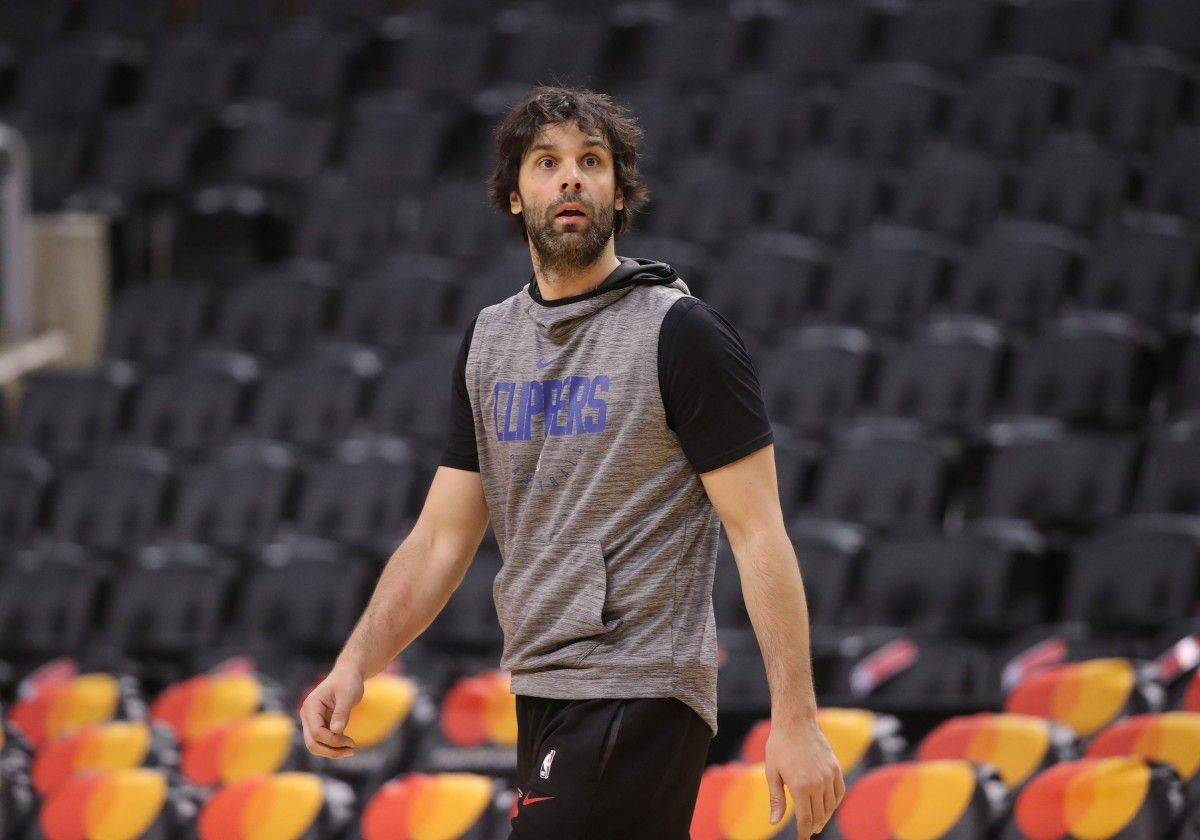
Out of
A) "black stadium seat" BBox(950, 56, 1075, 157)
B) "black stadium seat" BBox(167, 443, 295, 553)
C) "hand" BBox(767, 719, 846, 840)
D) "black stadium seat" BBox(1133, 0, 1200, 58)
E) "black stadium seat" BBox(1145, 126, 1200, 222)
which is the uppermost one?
"black stadium seat" BBox(1133, 0, 1200, 58)

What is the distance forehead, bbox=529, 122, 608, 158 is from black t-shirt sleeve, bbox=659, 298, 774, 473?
248 millimetres

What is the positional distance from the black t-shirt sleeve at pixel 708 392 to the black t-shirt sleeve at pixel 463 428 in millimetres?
328

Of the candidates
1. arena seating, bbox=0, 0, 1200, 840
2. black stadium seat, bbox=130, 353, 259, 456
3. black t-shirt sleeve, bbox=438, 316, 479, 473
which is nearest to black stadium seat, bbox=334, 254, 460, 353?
arena seating, bbox=0, 0, 1200, 840

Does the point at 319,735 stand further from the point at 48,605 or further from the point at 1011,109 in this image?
the point at 1011,109

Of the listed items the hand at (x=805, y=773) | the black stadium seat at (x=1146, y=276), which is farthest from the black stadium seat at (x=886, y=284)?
the hand at (x=805, y=773)

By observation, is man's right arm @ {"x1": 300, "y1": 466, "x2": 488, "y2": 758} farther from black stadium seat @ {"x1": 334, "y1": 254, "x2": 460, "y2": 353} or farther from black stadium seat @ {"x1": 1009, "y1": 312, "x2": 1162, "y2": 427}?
black stadium seat @ {"x1": 334, "y1": 254, "x2": 460, "y2": 353}

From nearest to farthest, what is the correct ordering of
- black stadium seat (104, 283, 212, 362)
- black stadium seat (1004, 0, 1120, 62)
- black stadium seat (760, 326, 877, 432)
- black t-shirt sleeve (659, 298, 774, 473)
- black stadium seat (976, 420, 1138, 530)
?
1. black t-shirt sleeve (659, 298, 774, 473)
2. black stadium seat (976, 420, 1138, 530)
3. black stadium seat (760, 326, 877, 432)
4. black stadium seat (104, 283, 212, 362)
5. black stadium seat (1004, 0, 1120, 62)

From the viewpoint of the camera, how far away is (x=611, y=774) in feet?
6.16

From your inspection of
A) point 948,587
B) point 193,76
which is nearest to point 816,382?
point 948,587

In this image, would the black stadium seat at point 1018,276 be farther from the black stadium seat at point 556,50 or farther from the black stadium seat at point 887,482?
the black stadium seat at point 556,50

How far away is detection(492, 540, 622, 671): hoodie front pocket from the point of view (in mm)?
1899

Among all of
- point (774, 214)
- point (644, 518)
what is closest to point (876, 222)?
point (774, 214)

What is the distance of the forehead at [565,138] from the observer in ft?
6.45

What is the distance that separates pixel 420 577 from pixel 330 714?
0.22 meters
